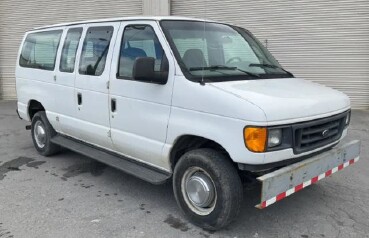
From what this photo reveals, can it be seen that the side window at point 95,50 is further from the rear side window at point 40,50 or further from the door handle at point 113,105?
the rear side window at point 40,50

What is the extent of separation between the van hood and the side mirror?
0.60 m

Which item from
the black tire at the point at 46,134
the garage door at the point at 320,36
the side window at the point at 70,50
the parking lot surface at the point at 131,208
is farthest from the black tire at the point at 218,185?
the garage door at the point at 320,36

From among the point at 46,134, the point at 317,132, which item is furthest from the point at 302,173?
the point at 46,134

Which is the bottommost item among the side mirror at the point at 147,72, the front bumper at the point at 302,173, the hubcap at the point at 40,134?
the hubcap at the point at 40,134

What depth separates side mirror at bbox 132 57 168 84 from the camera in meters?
3.81

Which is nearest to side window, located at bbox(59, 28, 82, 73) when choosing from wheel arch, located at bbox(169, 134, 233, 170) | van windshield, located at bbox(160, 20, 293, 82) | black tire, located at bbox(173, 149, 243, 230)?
van windshield, located at bbox(160, 20, 293, 82)

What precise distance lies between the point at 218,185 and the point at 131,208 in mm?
1250

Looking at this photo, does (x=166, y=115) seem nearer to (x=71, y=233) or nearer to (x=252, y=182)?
(x=252, y=182)

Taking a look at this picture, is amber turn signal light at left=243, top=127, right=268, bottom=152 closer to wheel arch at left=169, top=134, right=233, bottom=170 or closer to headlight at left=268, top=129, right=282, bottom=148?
headlight at left=268, top=129, right=282, bottom=148

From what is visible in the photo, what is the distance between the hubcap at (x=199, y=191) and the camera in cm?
370

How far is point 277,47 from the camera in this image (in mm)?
10258

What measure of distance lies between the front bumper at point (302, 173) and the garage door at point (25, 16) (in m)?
9.91

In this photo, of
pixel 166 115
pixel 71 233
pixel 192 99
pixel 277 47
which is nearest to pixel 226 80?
pixel 192 99

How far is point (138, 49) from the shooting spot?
14.4 ft
